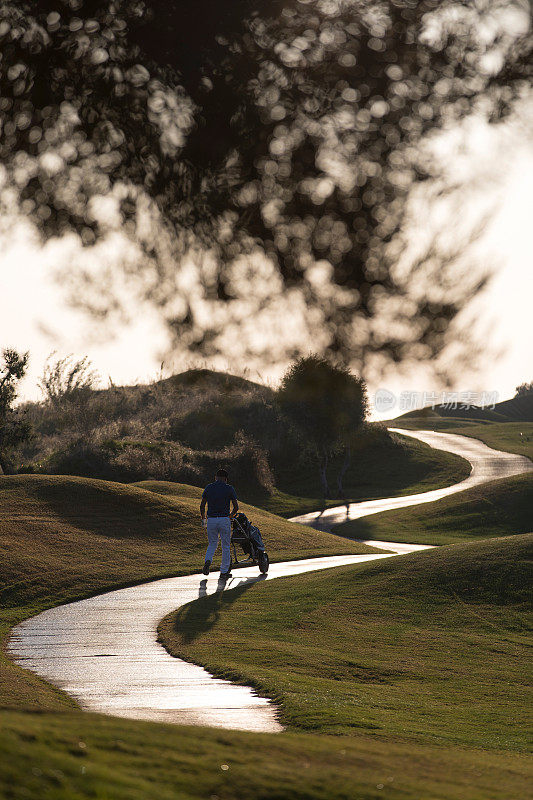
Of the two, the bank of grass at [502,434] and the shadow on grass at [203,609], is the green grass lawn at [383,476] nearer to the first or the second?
the bank of grass at [502,434]

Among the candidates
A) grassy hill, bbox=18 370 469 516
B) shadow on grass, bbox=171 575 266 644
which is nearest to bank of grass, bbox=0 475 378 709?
shadow on grass, bbox=171 575 266 644

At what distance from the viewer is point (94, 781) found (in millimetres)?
2521

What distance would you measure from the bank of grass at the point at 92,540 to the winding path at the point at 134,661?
122cm

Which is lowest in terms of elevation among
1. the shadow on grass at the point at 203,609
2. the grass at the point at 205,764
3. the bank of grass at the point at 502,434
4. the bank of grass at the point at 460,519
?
the bank of grass at the point at 460,519

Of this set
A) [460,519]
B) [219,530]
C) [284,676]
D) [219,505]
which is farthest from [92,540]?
[460,519]

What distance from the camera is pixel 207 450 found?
64375 millimetres

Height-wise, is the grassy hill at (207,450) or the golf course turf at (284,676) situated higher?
the grassy hill at (207,450)

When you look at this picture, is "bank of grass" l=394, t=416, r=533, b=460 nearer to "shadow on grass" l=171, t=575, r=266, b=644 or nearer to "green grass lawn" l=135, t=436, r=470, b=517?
"green grass lawn" l=135, t=436, r=470, b=517

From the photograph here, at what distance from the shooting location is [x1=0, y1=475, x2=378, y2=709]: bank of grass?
1950 centimetres

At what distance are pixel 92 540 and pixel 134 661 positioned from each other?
15377 millimetres

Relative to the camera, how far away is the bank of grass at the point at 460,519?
4009cm

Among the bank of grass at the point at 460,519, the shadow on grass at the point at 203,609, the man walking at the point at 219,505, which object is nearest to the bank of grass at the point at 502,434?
the bank of grass at the point at 460,519

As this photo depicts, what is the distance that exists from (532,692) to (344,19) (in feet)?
33.7

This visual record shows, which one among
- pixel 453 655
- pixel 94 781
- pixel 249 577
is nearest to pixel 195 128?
pixel 94 781
